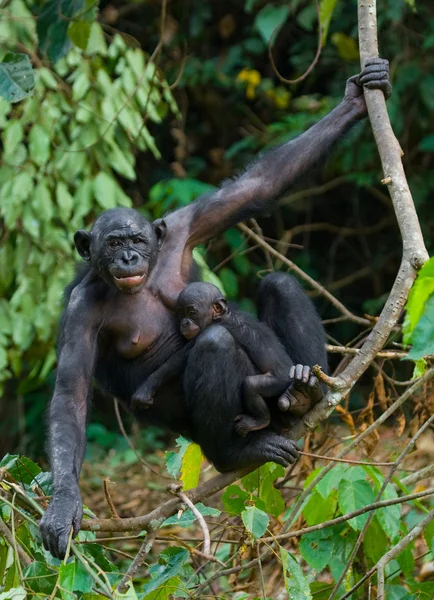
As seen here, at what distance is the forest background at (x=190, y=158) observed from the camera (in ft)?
24.4

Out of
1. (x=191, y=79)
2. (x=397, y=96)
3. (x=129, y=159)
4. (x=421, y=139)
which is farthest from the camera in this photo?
(x=191, y=79)

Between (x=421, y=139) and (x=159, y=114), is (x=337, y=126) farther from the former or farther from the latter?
(x=421, y=139)

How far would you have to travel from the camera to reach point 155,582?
3.87m

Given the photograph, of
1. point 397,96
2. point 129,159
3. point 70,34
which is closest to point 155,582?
point 70,34

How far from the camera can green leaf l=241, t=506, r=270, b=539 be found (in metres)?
3.78

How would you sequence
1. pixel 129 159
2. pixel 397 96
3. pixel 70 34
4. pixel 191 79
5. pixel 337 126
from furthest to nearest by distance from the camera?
pixel 191 79, pixel 397 96, pixel 129 159, pixel 70 34, pixel 337 126

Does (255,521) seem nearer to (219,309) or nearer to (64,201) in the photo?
(219,309)

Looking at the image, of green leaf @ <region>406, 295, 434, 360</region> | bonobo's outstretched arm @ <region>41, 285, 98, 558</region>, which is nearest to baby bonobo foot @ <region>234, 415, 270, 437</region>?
bonobo's outstretched arm @ <region>41, 285, 98, 558</region>

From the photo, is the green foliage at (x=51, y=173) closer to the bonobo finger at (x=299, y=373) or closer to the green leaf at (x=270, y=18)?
the green leaf at (x=270, y=18)

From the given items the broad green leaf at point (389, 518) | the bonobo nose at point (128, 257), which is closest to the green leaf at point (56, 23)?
the bonobo nose at point (128, 257)

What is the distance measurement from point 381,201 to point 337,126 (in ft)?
19.4

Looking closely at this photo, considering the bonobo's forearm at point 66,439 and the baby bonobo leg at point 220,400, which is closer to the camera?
the bonobo's forearm at point 66,439

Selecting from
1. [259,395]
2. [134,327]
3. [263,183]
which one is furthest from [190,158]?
[259,395]

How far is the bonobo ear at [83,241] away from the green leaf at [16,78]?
76 centimetres
